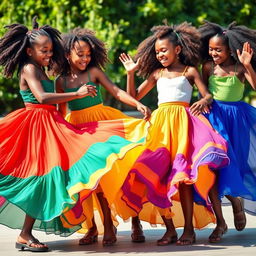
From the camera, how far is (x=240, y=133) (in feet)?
27.5

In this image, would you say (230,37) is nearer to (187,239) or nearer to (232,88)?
(232,88)

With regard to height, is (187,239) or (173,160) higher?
(173,160)

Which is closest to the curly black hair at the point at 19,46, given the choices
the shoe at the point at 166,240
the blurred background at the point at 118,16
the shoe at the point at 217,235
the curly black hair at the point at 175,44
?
the curly black hair at the point at 175,44

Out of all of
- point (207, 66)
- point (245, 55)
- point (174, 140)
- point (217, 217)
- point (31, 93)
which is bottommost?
point (217, 217)

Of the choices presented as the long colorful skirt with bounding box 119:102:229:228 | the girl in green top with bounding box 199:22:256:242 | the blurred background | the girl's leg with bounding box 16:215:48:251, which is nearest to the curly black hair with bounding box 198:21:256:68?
the girl in green top with bounding box 199:22:256:242

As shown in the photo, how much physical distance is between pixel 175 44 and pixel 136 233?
1.67 m

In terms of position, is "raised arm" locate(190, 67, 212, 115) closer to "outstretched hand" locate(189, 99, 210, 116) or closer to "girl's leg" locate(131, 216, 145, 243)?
"outstretched hand" locate(189, 99, 210, 116)

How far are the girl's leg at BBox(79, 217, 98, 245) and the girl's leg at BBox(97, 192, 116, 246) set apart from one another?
22 centimetres

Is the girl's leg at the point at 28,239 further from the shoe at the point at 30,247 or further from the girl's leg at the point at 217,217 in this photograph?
the girl's leg at the point at 217,217

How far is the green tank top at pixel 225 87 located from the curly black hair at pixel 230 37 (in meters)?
0.20

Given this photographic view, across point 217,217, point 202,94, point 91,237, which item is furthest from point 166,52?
point 91,237

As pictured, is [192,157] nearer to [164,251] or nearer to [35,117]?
[164,251]

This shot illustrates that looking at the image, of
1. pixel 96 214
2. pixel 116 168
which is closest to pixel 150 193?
pixel 116 168

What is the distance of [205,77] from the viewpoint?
8555 millimetres
